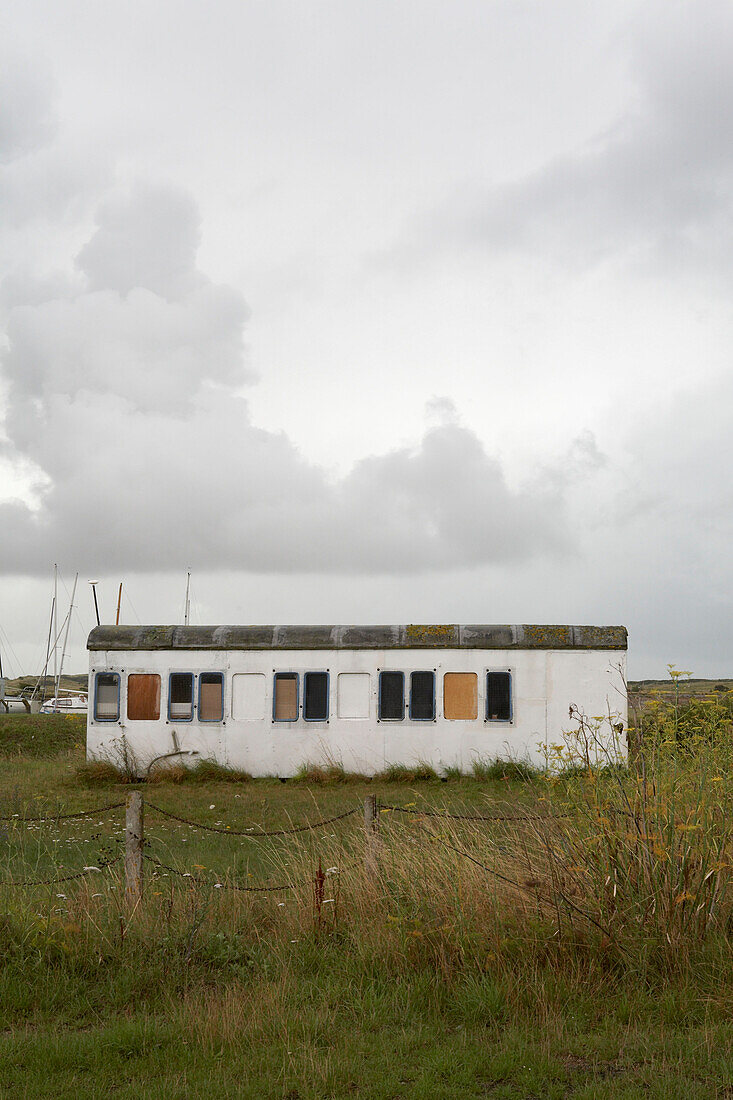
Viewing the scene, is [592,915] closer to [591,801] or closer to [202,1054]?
[591,801]

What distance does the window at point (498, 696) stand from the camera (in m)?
18.8

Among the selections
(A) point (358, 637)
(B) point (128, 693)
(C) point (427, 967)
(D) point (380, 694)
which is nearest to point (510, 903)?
(C) point (427, 967)

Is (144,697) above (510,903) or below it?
Result: above

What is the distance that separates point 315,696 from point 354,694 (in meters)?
0.79

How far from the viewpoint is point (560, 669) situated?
61.6 feet

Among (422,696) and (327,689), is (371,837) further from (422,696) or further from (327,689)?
(327,689)

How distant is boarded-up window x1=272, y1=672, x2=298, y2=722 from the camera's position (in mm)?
19109

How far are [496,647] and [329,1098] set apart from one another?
14.5 metres

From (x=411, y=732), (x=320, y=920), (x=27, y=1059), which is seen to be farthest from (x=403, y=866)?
(x=411, y=732)

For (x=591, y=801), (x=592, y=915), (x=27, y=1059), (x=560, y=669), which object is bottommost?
(x=27, y=1059)

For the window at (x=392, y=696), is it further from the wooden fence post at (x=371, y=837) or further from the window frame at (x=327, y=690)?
the wooden fence post at (x=371, y=837)

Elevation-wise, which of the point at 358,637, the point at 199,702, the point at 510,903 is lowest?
the point at 510,903

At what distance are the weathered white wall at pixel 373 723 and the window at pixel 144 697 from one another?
0.11 meters

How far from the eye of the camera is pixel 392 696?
19.0 metres
